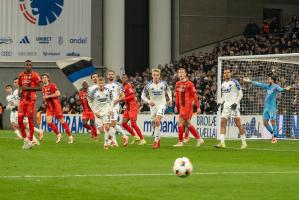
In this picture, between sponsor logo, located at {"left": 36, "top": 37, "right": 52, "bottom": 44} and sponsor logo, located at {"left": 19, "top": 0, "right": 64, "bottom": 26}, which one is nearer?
sponsor logo, located at {"left": 19, "top": 0, "right": 64, "bottom": 26}

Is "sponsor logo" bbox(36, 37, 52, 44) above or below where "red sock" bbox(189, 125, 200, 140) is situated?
above

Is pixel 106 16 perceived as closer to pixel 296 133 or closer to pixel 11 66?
pixel 11 66

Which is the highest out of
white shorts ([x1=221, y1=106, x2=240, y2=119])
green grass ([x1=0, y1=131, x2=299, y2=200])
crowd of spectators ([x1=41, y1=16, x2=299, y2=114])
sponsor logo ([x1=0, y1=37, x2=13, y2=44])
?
sponsor logo ([x1=0, y1=37, x2=13, y2=44])

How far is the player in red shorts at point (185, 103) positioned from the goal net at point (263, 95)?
Answer: 6.24m

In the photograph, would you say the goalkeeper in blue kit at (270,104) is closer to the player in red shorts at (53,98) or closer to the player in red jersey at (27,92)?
the player in red shorts at (53,98)

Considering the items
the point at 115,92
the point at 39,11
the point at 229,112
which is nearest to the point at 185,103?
the point at 229,112

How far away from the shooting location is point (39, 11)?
173 feet

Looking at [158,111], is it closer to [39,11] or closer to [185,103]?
[185,103]

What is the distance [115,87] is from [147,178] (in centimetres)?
1268

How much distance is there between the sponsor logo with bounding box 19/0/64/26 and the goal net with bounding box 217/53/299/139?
19.5m

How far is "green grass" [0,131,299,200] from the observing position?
13.6 metres

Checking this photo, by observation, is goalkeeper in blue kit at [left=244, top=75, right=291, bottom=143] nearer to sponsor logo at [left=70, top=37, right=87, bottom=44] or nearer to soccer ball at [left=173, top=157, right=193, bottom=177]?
soccer ball at [left=173, top=157, right=193, bottom=177]

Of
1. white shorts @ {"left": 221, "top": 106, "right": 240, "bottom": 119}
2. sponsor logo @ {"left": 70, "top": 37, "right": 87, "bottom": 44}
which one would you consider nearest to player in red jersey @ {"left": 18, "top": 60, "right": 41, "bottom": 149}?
white shorts @ {"left": 221, "top": 106, "right": 240, "bottom": 119}

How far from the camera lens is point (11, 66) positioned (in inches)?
2096
